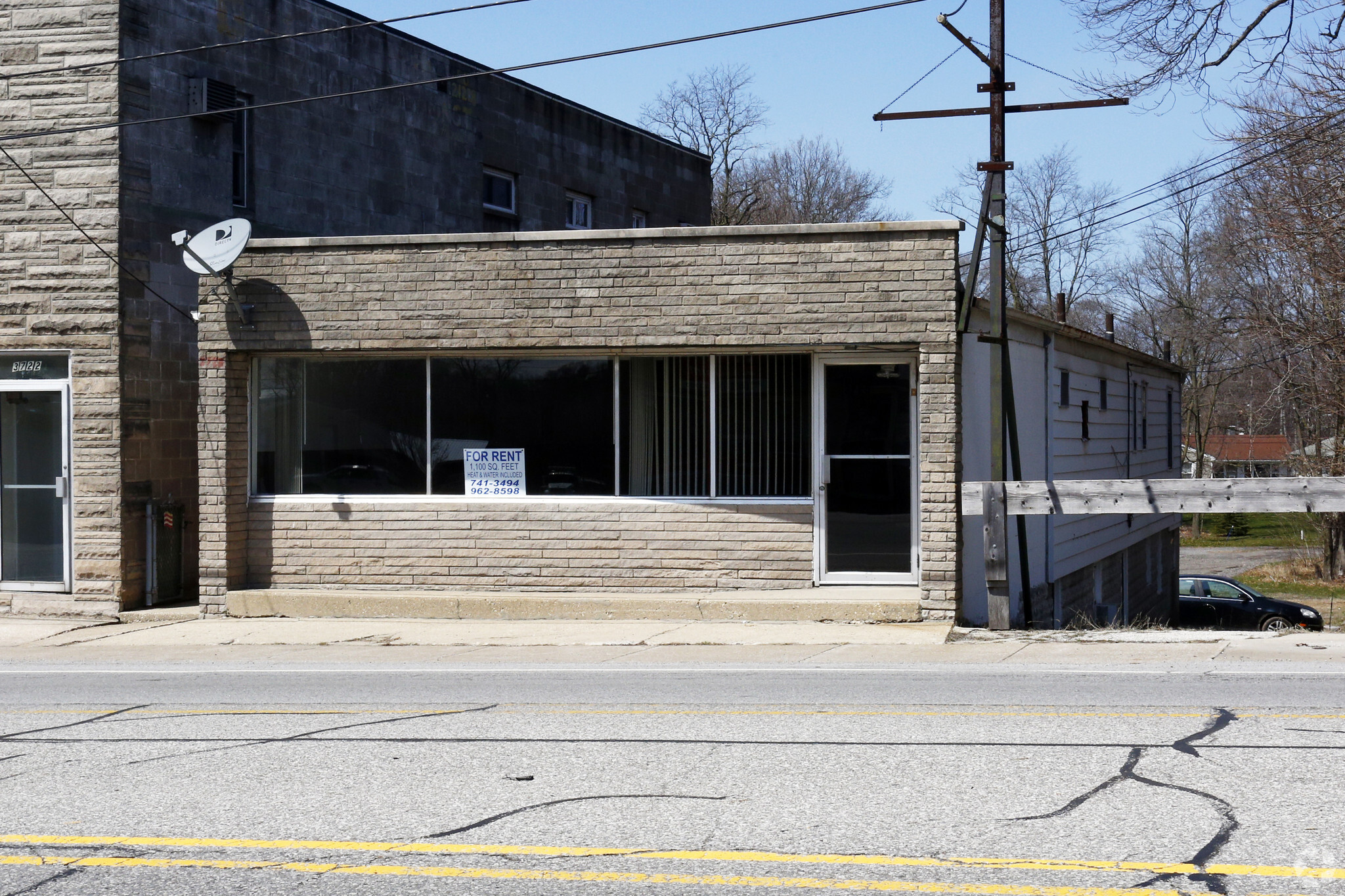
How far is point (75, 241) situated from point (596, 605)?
7397 millimetres

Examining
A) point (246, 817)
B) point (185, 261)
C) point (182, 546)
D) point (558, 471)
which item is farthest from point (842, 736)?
point (182, 546)

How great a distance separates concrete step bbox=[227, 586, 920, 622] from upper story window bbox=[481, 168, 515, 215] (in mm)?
9145

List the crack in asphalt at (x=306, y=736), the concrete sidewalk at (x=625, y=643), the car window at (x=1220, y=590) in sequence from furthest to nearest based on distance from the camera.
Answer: the car window at (x=1220, y=590)
the concrete sidewalk at (x=625, y=643)
the crack in asphalt at (x=306, y=736)

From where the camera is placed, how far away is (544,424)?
14078 mm

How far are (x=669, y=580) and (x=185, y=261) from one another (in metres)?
6.16

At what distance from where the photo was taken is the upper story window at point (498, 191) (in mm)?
21453

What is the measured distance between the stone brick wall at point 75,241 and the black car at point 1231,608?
699 inches

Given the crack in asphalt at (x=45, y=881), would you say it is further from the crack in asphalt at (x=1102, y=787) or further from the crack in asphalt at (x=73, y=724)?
the crack in asphalt at (x=1102, y=787)

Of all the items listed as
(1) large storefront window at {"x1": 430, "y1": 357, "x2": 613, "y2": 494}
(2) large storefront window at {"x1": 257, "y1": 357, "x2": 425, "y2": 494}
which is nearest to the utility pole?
(1) large storefront window at {"x1": 430, "y1": 357, "x2": 613, "y2": 494}

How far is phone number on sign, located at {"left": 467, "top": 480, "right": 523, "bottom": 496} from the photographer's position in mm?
14086

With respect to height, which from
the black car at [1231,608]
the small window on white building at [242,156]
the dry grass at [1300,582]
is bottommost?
the dry grass at [1300,582]

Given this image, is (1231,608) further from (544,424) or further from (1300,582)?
(1300,582)

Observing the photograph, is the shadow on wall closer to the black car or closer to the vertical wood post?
the vertical wood post

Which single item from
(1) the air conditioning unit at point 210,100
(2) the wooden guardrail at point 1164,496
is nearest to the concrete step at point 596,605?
(2) the wooden guardrail at point 1164,496
